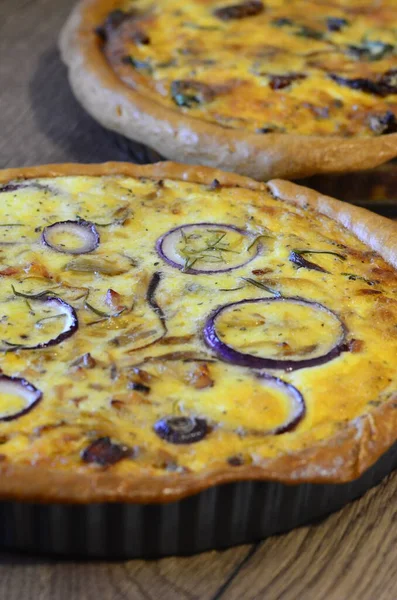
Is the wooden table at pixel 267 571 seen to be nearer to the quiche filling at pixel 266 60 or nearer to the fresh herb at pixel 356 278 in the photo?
the fresh herb at pixel 356 278

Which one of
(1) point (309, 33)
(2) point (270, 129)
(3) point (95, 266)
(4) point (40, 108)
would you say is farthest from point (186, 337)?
(1) point (309, 33)

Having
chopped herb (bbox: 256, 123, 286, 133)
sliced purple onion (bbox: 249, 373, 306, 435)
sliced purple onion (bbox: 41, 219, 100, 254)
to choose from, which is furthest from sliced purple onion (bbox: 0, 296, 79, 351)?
chopped herb (bbox: 256, 123, 286, 133)

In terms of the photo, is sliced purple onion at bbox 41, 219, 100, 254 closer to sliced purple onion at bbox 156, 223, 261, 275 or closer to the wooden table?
sliced purple onion at bbox 156, 223, 261, 275

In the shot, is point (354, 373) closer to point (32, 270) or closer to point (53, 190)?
point (32, 270)

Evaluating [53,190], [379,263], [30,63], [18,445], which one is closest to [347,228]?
[379,263]

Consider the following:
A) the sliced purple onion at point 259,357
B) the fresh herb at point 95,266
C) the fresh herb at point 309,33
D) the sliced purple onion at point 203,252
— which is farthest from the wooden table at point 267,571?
the fresh herb at point 309,33

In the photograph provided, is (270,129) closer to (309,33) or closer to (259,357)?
(309,33)
